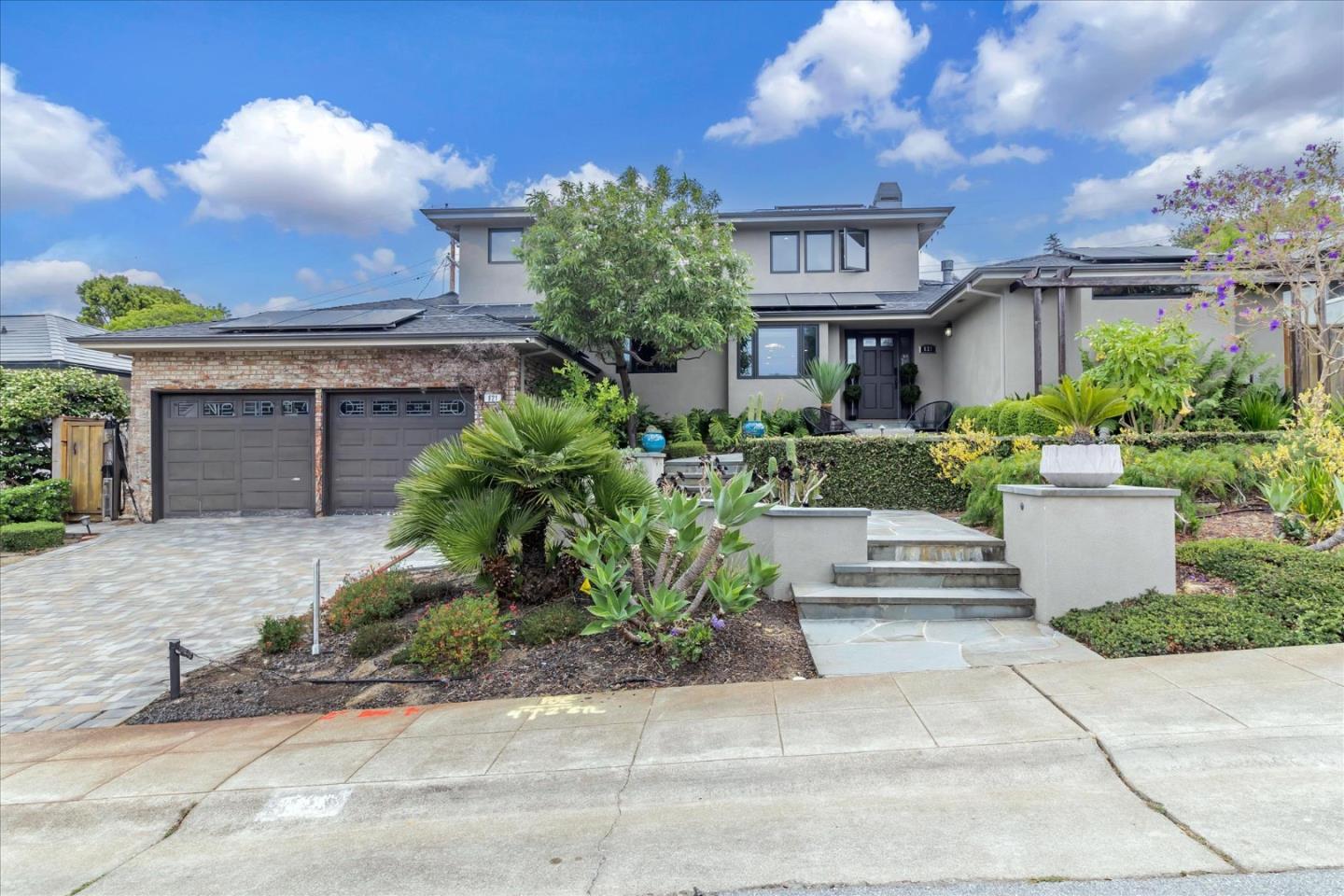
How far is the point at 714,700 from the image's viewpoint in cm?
420

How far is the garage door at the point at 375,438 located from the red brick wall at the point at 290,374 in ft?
0.88

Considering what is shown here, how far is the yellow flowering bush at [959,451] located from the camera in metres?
8.19

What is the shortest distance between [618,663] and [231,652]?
3.56 meters

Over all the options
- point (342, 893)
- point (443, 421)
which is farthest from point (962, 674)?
point (443, 421)

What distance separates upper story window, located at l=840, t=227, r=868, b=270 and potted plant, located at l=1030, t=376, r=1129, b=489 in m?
13.8

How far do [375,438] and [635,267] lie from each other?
19.5 ft

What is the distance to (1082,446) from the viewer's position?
525 cm

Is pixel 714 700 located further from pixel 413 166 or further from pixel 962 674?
pixel 413 166

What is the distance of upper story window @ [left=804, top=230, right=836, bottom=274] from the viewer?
61.7 feet

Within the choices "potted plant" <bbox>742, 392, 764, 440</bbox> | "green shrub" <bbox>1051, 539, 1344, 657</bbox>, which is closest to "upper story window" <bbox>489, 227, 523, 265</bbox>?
"potted plant" <bbox>742, 392, 764, 440</bbox>

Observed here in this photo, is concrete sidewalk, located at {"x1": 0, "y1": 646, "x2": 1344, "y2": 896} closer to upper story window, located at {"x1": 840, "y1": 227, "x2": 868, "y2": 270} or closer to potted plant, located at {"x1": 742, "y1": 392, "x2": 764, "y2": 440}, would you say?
potted plant, located at {"x1": 742, "y1": 392, "x2": 764, "y2": 440}

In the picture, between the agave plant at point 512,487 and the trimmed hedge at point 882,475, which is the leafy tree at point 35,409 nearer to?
the agave plant at point 512,487

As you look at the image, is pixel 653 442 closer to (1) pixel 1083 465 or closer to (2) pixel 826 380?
(2) pixel 826 380

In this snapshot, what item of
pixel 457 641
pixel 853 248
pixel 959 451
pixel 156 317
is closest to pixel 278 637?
pixel 457 641
